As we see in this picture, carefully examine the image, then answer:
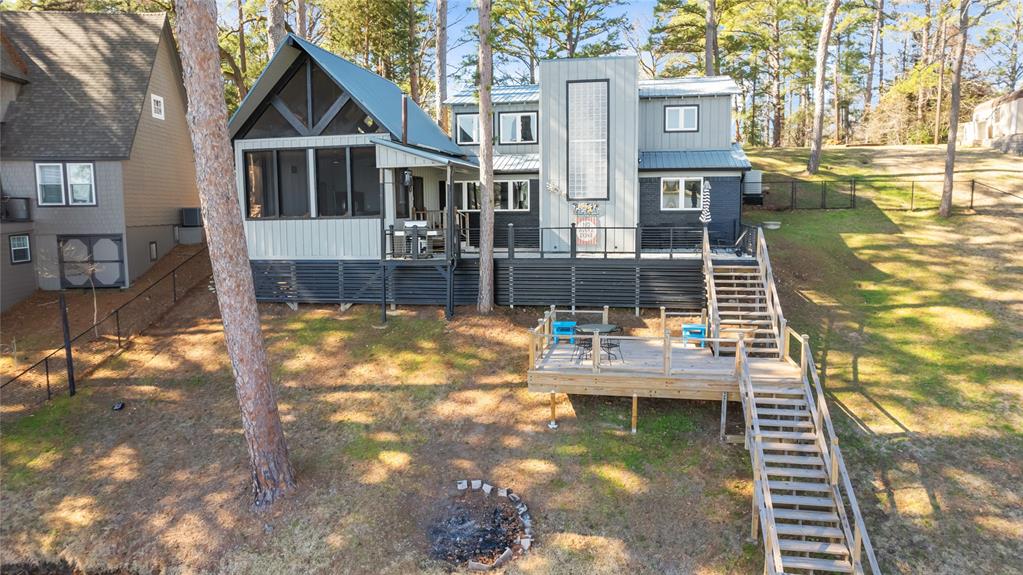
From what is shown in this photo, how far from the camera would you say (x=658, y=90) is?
20656mm

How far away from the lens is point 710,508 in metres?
9.27

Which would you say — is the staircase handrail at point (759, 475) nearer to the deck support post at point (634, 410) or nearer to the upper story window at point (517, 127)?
the deck support post at point (634, 410)

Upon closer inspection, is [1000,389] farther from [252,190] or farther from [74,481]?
[252,190]

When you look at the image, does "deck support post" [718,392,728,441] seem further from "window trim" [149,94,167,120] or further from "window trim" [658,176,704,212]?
"window trim" [149,94,167,120]

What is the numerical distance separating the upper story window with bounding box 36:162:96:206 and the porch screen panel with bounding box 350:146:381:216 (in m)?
9.13

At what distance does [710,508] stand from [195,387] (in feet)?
36.0

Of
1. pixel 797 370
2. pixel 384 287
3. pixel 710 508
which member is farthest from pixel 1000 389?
pixel 384 287

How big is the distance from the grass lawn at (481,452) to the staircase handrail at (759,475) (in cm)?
67

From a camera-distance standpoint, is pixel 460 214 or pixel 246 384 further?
pixel 460 214

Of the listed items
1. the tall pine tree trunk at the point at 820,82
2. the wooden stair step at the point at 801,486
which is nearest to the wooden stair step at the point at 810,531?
the wooden stair step at the point at 801,486

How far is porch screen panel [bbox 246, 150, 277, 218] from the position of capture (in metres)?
17.1

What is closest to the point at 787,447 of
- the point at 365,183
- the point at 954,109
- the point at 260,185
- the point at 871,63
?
the point at 365,183

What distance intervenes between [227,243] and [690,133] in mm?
16108

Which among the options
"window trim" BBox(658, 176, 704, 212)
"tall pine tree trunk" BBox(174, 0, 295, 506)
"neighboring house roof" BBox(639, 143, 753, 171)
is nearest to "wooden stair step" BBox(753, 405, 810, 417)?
"tall pine tree trunk" BBox(174, 0, 295, 506)
